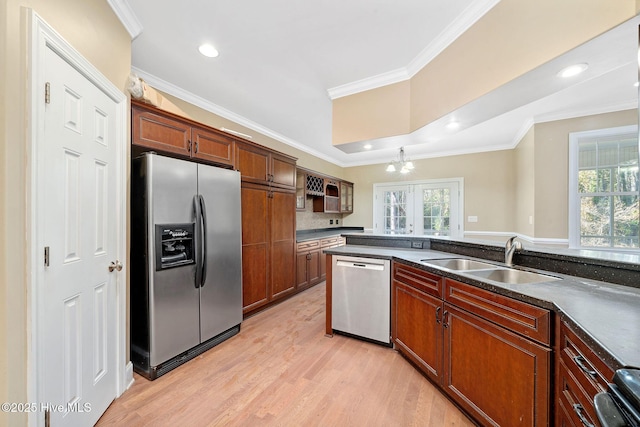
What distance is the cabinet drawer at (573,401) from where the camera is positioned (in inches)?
34.9

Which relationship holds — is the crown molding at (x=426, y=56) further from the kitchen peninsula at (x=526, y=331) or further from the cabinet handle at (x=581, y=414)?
the cabinet handle at (x=581, y=414)

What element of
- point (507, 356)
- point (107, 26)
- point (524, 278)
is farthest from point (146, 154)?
point (524, 278)

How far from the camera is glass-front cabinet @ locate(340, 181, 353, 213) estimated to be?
6.19 m

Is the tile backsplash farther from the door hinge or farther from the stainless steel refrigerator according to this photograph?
the door hinge

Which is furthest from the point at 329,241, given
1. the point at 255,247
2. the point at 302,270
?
the point at 255,247

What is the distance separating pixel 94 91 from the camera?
156 cm

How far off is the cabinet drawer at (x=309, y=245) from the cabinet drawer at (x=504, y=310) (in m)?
2.65

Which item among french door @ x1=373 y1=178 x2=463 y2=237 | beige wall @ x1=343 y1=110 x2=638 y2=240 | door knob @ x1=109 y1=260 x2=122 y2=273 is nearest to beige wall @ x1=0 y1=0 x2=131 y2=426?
door knob @ x1=109 y1=260 x2=122 y2=273

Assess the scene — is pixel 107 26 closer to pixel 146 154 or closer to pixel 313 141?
pixel 146 154

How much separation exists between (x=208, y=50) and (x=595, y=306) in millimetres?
3040

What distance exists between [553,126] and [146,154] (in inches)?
197

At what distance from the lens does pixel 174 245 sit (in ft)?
7.27

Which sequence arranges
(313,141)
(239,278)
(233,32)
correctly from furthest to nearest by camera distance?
(313,141)
(239,278)
(233,32)

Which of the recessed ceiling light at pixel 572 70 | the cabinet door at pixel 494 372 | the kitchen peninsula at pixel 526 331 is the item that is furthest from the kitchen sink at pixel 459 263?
Result: the recessed ceiling light at pixel 572 70
